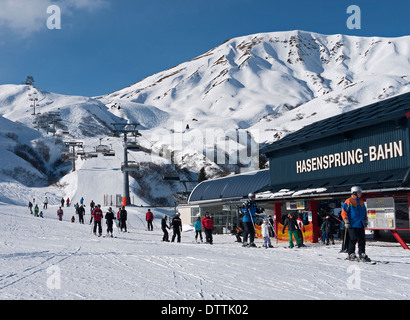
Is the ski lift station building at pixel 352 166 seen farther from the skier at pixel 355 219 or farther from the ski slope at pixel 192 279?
the ski slope at pixel 192 279

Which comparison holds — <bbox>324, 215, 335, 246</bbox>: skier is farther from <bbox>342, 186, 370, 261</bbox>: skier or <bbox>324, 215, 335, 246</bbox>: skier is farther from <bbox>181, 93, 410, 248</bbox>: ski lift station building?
<bbox>342, 186, 370, 261</bbox>: skier

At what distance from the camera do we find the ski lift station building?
1630 cm

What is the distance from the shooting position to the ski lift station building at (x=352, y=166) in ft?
53.5

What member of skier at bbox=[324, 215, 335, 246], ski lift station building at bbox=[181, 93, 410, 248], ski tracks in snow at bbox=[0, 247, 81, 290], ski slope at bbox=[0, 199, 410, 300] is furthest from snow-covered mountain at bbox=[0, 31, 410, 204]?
ski slope at bbox=[0, 199, 410, 300]

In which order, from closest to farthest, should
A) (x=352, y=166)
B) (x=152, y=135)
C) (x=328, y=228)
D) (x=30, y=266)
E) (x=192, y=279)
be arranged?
1. (x=192, y=279)
2. (x=30, y=266)
3. (x=328, y=228)
4. (x=352, y=166)
5. (x=152, y=135)

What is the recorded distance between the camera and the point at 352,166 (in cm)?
1991

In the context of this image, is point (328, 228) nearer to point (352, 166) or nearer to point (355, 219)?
point (352, 166)

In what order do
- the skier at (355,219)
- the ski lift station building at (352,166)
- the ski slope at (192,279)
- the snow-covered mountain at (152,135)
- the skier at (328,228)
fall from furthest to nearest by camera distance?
1. the snow-covered mountain at (152,135)
2. the skier at (328,228)
3. the ski lift station building at (352,166)
4. the skier at (355,219)
5. the ski slope at (192,279)

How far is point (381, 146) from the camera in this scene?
18469mm

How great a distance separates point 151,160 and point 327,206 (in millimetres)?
66902

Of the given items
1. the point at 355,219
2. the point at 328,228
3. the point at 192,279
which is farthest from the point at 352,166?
the point at 192,279

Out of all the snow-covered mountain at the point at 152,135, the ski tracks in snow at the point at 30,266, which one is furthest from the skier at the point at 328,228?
the snow-covered mountain at the point at 152,135
